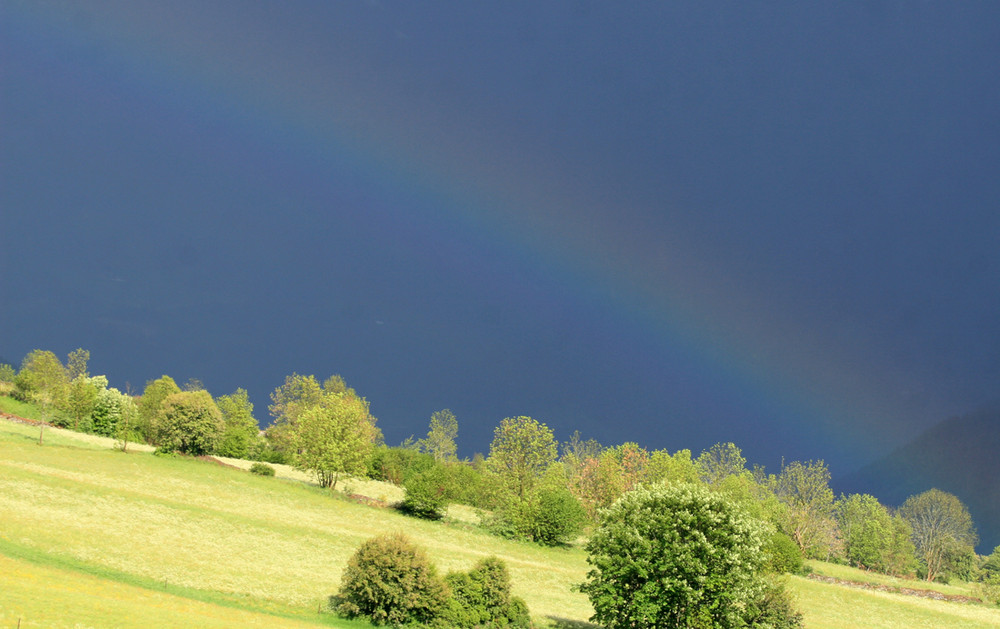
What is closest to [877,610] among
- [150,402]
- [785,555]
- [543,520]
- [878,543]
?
[785,555]

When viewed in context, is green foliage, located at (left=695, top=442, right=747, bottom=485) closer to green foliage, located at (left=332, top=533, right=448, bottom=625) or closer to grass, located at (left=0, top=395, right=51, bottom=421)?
green foliage, located at (left=332, top=533, right=448, bottom=625)

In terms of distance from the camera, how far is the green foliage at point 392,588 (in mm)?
32594

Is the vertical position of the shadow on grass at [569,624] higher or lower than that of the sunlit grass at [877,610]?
lower

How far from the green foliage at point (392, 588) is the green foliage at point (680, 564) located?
956 centimetres

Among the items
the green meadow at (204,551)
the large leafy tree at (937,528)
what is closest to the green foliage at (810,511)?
the green meadow at (204,551)

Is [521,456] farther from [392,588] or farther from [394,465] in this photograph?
[392,588]

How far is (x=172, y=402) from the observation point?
7481 cm

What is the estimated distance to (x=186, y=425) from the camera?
243 ft

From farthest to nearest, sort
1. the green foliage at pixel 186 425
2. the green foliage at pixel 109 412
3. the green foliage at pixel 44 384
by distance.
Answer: the green foliage at pixel 109 412 < the green foliage at pixel 44 384 < the green foliage at pixel 186 425

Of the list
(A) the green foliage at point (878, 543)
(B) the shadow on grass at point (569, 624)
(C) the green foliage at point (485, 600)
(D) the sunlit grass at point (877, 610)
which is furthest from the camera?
(A) the green foliage at point (878, 543)

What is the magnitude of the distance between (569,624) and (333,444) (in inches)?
1867

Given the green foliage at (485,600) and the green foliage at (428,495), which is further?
the green foliage at (428,495)

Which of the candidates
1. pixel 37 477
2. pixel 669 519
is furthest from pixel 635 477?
pixel 37 477

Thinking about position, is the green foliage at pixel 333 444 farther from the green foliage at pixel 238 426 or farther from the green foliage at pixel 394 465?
the green foliage at pixel 394 465
